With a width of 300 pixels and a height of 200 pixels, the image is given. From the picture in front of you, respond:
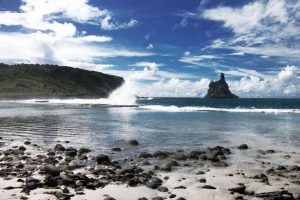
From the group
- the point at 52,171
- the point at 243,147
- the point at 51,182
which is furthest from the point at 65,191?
the point at 243,147

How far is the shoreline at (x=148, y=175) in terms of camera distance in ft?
61.8

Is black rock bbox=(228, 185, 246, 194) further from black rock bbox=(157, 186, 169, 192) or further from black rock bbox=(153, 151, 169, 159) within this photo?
black rock bbox=(153, 151, 169, 159)

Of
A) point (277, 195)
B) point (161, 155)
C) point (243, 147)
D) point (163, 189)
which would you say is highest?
point (243, 147)

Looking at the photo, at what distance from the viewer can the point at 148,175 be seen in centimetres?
2261

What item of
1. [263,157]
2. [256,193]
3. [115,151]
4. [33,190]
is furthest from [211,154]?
[33,190]

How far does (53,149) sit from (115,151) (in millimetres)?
5702

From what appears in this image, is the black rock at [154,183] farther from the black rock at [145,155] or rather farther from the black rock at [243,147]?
the black rock at [243,147]

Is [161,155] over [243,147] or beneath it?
beneath

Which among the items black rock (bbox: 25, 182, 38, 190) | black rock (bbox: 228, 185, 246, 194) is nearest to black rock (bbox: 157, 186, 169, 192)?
black rock (bbox: 228, 185, 246, 194)

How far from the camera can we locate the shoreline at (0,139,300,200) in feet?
61.8

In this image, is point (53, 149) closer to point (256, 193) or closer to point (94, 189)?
point (94, 189)

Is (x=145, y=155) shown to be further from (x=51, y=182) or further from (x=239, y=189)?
(x=239, y=189)

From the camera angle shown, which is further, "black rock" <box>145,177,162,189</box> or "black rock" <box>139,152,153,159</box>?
"black rock" <box>139,152,153,159</box>

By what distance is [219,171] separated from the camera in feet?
80.6
